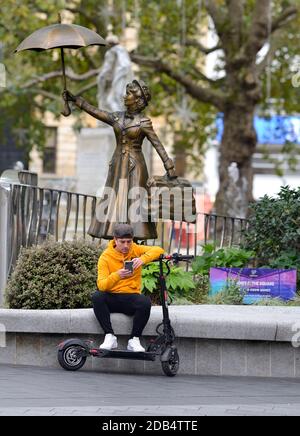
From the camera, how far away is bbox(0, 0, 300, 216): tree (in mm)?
31078

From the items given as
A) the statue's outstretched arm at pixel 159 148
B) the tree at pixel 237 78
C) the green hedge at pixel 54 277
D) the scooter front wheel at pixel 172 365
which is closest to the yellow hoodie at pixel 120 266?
the scooter front wheel at pixel 172 365

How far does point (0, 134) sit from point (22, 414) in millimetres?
31552

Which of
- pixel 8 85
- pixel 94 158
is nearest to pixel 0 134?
pixel 8 85

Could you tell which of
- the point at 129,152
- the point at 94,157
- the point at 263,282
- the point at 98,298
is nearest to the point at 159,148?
the point at 129,152

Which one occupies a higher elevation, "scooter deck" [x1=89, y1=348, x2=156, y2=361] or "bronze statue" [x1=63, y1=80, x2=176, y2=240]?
"bronze statue" [x1=63, y1=80, x2=176, y2=240]

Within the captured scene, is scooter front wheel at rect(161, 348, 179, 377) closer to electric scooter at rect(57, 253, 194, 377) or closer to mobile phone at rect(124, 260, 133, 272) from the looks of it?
electric scooter at rect(57, 253, 194, 377)

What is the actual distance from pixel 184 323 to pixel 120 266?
0.70m

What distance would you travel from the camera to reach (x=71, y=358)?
10.8 meters

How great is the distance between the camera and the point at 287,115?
3847cm

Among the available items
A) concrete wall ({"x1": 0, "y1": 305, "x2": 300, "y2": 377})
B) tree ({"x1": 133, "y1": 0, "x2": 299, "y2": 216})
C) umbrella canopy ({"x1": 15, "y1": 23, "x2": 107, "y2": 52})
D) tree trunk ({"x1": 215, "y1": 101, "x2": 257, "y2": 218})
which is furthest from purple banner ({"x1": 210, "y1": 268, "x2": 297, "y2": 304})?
tree trunk ({"x1": 215, "y1": 101, "x2": 257, "y2": 218})

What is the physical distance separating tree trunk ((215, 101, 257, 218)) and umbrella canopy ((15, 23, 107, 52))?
18528mm

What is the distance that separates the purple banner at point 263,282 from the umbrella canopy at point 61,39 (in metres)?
2.50

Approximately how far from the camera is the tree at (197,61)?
31.1 m
